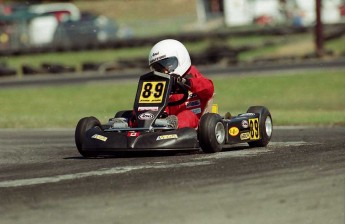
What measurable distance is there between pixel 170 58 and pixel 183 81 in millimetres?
504

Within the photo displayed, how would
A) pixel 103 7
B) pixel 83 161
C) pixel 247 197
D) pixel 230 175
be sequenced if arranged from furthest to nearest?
pixel 103 7 → pixel 83 161 → pixel 230 175 → pixel 247 197

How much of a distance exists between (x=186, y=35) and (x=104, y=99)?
57.7ft

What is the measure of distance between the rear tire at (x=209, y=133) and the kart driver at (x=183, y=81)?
432 millimetres

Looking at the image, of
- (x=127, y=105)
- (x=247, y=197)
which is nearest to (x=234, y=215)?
(x=247, y=197)

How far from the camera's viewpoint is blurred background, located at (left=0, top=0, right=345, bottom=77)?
110 ft

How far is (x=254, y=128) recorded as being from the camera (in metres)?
10.6

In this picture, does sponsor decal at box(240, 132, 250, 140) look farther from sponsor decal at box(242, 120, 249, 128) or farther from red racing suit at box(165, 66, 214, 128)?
red racing suit at box(165, 66, 214, 128)

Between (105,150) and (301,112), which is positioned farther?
(301,112)

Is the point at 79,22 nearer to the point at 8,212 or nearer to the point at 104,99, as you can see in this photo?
the point at 104,99

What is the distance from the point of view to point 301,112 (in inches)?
718

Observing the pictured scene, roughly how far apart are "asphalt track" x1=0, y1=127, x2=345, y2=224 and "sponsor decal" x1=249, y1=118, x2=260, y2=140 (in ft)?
0.70

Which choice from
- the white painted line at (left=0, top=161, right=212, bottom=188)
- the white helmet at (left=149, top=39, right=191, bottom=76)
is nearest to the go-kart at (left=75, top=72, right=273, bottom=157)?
the white helmet at (left=149, top=39, right=191, bottom=76)

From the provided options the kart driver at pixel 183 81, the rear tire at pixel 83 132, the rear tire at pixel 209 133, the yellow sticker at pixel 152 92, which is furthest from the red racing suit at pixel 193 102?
the rear tire at pixel 83 132

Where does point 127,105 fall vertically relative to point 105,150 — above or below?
below
